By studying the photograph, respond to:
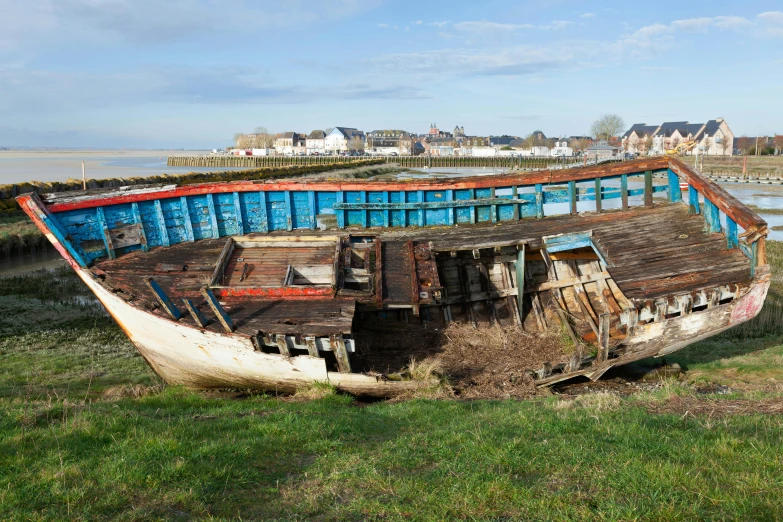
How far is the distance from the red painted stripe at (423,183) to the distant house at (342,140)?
145 metres

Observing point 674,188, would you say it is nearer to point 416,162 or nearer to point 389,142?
point 416,162

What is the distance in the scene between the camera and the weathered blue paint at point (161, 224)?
40.2ft

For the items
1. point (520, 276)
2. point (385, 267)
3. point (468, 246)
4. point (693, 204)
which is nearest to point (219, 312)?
point (385, 267)

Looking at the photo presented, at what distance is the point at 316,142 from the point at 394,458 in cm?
16068

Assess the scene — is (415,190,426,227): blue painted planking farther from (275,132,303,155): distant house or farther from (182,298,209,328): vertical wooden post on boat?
(275,132,303,155): distant house

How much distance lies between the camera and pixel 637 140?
116m

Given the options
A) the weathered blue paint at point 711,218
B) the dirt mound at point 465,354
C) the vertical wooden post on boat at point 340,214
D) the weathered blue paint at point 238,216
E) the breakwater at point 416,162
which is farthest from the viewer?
the breakwater at point 416,162

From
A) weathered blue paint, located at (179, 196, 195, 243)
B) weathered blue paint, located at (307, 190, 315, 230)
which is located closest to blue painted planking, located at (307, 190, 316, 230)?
weathered blue paint, located at (307, 190, 315, 230)

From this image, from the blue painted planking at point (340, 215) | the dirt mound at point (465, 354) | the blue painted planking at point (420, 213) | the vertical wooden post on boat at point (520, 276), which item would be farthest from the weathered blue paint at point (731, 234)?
the blue painted planking at point (340, 215)

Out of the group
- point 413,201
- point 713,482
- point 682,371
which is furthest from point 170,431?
point 682,371

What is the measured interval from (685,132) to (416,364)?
385 ft

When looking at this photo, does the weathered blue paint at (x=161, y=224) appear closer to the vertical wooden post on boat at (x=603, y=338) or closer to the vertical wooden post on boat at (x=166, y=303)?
the vertical wooden post on boat at (x=166, y=303)

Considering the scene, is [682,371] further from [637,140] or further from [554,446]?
[637,140]

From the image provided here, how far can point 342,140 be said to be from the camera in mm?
158000
